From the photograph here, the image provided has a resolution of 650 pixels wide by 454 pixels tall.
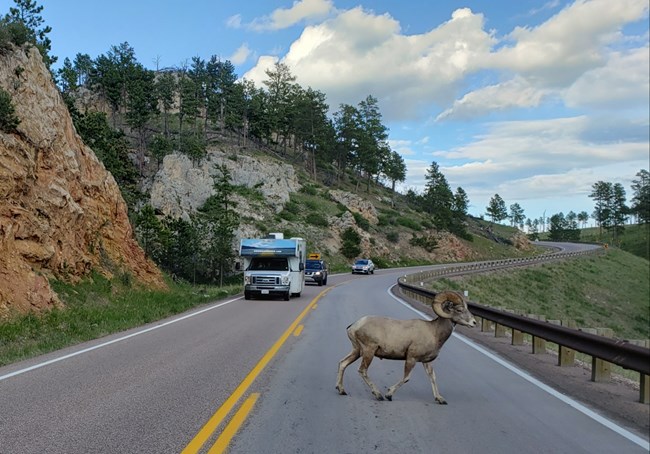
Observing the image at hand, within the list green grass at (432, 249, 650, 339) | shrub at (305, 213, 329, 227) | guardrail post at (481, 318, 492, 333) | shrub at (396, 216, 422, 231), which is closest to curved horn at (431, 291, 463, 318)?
guardrail post at (481, 318, 492, 333)

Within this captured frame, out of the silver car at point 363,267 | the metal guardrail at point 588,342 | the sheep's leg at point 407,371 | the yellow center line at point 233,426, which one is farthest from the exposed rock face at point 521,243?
the yellow center line at point 233,426

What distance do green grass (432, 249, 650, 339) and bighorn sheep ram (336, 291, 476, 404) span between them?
27.6m

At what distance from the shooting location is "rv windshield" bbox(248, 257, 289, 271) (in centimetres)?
2411

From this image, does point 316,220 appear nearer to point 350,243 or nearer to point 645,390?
point 350,243

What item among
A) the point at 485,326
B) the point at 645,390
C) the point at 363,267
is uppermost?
the point at 645,390

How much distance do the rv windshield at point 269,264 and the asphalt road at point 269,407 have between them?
13.1m

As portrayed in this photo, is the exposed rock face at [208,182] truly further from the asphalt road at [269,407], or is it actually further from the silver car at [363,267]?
the asphalt road at [269,407]

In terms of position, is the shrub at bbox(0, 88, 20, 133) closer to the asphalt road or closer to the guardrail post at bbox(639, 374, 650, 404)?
the asphalt road

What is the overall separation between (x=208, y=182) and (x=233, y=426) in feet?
182

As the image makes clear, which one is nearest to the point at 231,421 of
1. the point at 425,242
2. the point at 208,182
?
the point at 208,182

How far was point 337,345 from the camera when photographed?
1130 centimetres

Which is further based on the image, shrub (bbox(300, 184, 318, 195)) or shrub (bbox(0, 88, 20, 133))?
shrub (bbox(300, 184, 318, 195))

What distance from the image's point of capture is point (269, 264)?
79.8 ft

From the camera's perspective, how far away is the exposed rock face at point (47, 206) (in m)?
15.5
